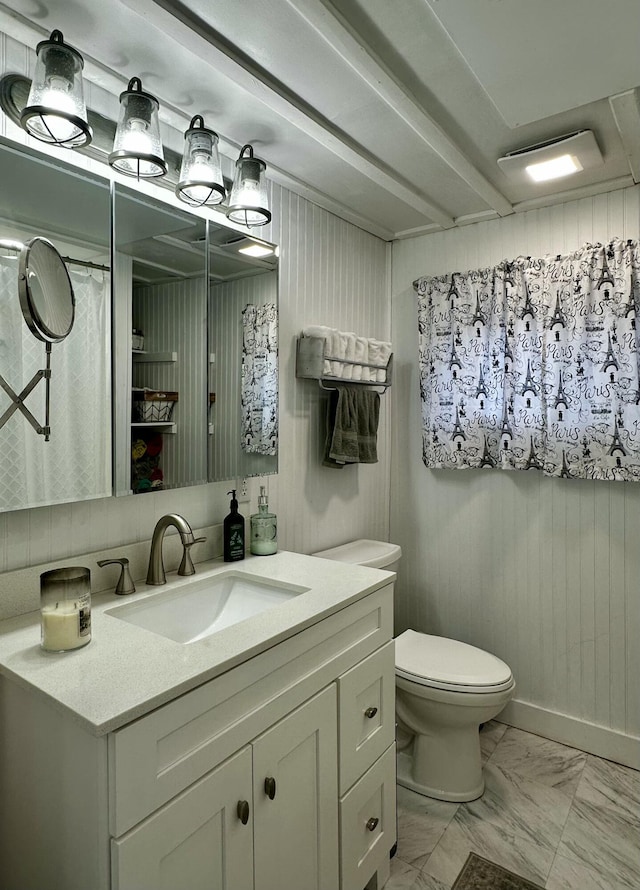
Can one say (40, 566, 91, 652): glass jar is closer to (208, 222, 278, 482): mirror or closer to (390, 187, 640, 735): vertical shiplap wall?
(208, 222, 278, 482): mirror

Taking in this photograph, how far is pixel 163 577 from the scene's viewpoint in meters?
1.53

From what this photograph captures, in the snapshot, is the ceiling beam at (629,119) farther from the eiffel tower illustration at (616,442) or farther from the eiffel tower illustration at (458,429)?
the eiffel tower illustration at (458,429)

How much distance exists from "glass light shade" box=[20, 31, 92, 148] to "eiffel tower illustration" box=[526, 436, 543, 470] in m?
1.93

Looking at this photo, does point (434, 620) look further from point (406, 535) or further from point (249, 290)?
point (249, 290)

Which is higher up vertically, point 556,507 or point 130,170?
point 130,170

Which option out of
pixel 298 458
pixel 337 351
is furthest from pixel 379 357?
pixel 298 458

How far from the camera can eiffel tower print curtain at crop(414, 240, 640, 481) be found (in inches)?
80.9

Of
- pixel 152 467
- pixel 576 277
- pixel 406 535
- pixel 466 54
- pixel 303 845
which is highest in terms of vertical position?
pixel 466 54

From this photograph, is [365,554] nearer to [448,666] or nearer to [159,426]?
[448,666]

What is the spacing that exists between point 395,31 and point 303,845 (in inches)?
77.3

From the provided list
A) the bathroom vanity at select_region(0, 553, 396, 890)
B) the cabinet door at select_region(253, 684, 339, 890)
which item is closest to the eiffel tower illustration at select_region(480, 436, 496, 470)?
the bathroom vanity at select_region(0, 553, 396, 890)

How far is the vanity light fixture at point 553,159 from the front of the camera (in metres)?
1.74

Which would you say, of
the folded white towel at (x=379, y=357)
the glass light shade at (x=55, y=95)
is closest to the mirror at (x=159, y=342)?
the glass light shade at (x=55, y=95)

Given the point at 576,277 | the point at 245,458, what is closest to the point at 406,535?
the point at 245,458
